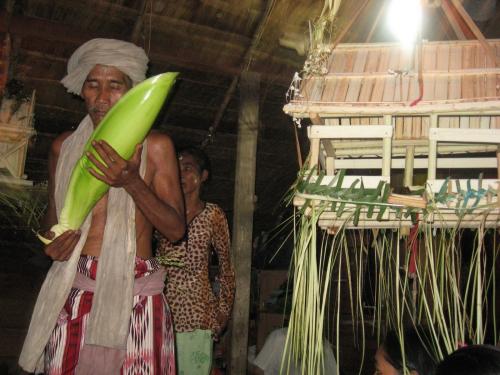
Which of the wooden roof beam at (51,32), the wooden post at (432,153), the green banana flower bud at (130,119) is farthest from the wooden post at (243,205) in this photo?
the wooden post at (432,153)

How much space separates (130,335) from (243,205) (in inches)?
100

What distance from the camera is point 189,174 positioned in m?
3.90

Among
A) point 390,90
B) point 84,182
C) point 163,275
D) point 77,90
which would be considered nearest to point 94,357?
point 163,275

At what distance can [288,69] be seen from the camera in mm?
4789

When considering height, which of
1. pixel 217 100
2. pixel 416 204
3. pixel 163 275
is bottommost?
pixel 163 275

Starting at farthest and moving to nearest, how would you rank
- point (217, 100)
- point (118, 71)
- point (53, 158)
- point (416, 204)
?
point (217, 100) → point (53, 158) → point (118, 71) → point (416, 204)

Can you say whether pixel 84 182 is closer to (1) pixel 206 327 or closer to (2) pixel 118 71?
(2) pixel 118 71

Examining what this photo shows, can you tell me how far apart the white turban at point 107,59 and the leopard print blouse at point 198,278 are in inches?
59.1

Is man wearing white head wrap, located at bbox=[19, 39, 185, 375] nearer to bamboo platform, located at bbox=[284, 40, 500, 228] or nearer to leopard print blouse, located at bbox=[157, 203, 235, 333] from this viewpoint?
bamboo platform, located at bbox=[284, 40, 500, 228]

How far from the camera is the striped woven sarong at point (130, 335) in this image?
76.8 inches

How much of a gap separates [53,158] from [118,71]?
502mm

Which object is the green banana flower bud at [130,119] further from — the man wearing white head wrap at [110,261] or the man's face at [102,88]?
the man's face at [102,88]

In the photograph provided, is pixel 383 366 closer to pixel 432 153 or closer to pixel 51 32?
pixel 432 153

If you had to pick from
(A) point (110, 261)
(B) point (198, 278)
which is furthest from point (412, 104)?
(B) point (198, 278)
